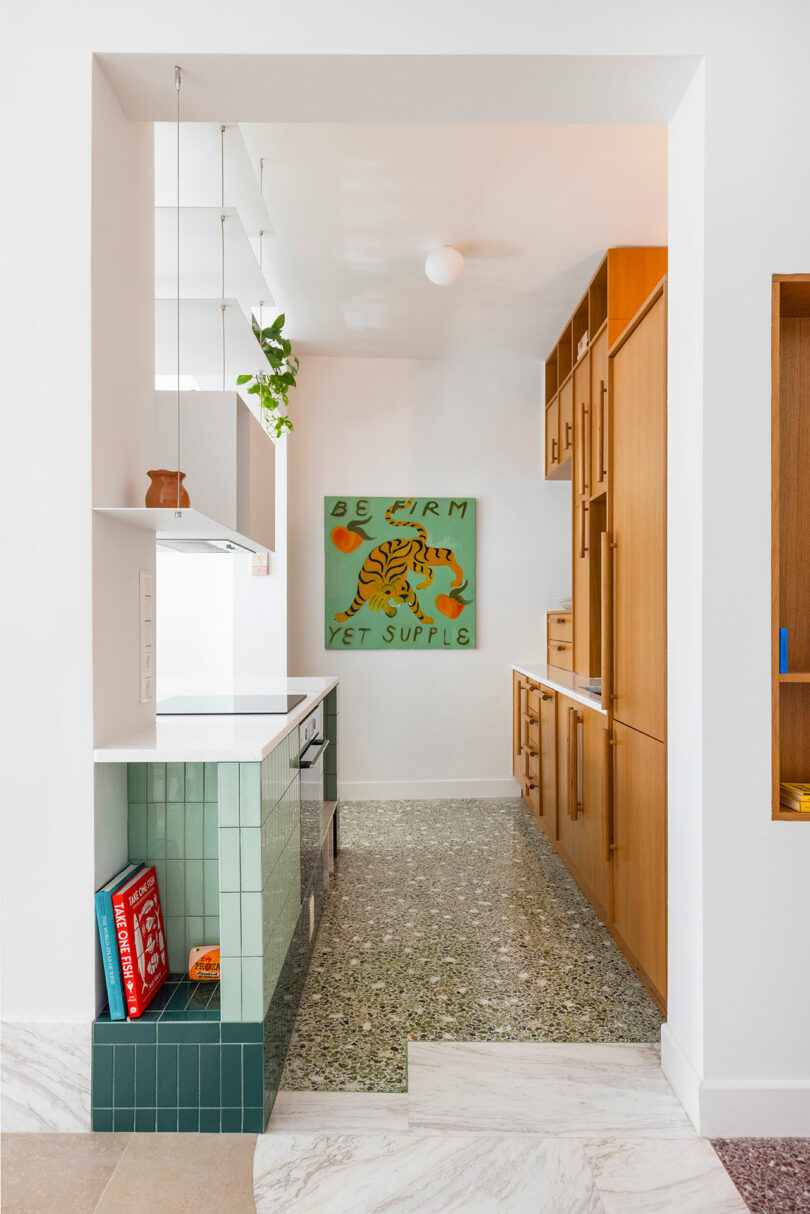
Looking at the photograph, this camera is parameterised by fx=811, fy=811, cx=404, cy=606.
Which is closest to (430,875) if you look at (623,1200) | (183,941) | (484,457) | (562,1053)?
(562,1053)

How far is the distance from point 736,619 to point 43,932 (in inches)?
66.6

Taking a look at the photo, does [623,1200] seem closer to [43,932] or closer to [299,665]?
[43,932]

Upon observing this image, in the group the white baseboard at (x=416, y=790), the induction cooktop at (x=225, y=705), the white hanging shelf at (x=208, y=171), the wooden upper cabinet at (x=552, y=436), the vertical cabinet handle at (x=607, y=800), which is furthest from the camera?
the white baseboard at (x=416, y=790)

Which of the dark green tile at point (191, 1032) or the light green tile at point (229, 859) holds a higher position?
the light green tile at point (229, 859)

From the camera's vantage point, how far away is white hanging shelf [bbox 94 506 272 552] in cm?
183

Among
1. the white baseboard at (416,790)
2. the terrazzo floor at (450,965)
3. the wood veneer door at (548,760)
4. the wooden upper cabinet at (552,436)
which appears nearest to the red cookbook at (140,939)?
the terrazzo floor at (450,965)

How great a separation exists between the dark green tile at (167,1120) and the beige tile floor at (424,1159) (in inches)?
0.4

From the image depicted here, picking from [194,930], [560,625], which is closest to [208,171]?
[194,930]

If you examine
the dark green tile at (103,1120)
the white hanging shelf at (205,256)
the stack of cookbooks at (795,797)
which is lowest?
the dark green tile at (103,1120)

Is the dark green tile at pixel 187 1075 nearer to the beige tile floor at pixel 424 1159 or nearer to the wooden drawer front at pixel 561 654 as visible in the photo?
the beige tile floor at pixel 424 1159

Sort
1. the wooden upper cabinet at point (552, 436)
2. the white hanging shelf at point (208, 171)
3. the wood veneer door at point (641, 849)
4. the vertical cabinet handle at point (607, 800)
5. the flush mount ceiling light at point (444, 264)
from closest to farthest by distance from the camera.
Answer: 1. the wood veneer door at point (641, 849)
2. the white hanging shelf at point (208, 171)
3. the vertical cabinet handle at point (607, 800)
4. the flush mount ceiling light at point (444, 264)
5. the wooden upper cabinet at point (552, 436)

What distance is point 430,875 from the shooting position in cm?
362

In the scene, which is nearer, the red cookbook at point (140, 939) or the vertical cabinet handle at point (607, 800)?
the red cookbook at point (140, 939)

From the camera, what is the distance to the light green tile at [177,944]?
6.44 ft
